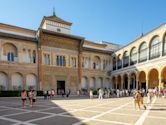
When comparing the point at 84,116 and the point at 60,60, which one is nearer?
the point at 84,116

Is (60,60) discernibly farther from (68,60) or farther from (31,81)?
(31,81)

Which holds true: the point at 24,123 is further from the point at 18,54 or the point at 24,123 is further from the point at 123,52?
the point at 123,52

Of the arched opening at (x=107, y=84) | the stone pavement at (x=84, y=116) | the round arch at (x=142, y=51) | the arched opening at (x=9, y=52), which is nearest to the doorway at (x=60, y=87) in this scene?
the arched opening at (x=9, y=52)

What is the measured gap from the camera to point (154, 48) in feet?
103

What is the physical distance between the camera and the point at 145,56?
33812mm

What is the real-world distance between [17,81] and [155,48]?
22.4 meters

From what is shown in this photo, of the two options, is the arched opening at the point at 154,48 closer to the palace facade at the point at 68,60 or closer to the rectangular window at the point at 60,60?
the palace facade at the point at 68,60

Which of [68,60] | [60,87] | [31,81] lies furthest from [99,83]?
[31,81]

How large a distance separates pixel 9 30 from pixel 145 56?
75.4 ft

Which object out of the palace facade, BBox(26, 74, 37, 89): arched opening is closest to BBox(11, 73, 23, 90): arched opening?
the palace facade

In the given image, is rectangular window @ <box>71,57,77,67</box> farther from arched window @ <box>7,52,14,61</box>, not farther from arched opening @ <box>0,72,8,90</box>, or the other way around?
arched opening @ <box>0,72,8,90</box>

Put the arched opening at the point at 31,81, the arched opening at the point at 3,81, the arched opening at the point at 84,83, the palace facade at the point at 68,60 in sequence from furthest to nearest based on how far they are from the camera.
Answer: the arched opening at the point at 84,83 < the arched opening at the point at 31,81 < the palace facade at the point at 68,60 < the arched opening at the point at 3,81

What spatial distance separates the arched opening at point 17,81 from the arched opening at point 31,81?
3.45ft

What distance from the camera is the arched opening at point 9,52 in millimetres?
31750
